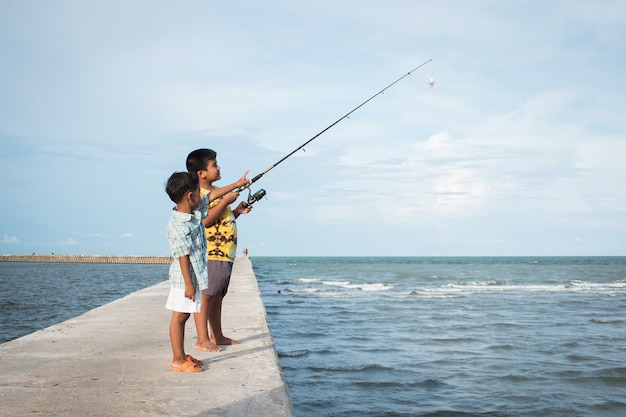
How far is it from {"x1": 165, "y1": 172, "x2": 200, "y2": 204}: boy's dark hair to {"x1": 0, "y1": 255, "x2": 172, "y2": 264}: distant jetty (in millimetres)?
59403

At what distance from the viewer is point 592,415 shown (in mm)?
5223

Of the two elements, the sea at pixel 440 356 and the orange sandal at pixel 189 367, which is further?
the sea at pixel 440 356

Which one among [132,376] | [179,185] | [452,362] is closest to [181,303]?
[132,376]

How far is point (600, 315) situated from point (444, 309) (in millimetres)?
3308

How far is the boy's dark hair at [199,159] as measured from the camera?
4.40 metres

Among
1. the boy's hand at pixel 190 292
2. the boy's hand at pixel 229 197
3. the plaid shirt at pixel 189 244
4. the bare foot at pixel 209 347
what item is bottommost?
the bare foot at pixel 209 347

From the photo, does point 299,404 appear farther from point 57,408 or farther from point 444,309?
point 444,309

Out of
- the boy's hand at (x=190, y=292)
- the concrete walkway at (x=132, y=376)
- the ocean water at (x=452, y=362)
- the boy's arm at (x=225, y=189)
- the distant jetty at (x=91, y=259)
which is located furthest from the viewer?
the distant jetty at (x=91, y=259)

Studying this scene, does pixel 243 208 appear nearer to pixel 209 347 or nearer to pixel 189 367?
pixel 209 347

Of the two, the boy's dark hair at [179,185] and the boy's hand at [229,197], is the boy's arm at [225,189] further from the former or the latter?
the boy's dark hair at [179,185]

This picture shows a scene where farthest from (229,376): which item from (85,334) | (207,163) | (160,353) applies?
(85,334)

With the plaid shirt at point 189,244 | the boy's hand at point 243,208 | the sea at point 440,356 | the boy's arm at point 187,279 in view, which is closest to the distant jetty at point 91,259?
the sea at point 440,356

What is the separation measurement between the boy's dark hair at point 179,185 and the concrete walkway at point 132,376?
1136mm

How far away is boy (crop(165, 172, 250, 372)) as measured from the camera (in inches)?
150
